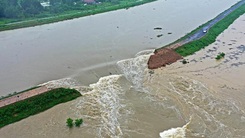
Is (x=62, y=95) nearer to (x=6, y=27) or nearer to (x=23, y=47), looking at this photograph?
(x=23, y=47)

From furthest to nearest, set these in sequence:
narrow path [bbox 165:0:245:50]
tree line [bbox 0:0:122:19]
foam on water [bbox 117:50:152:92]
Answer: tree line [bbox 0:0:122:19] < narrow path [bbox 165:0:245:50] < foam on water [bbox 117:50:152:92]

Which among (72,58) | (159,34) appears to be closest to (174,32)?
(159,34)

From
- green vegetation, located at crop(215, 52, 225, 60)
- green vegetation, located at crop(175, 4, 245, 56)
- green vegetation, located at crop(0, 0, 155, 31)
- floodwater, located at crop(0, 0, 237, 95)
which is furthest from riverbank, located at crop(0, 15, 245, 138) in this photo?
green vegetation, located at crop(0, 0, 155, 31)

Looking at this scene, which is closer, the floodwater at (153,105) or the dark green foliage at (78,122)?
the floodwater at (153,105)

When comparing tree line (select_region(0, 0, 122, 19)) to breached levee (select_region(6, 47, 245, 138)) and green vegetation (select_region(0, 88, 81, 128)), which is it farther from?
green vegetation (select_region(0, 88, 81, 128))

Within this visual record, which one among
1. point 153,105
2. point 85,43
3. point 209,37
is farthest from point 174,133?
point 209,37

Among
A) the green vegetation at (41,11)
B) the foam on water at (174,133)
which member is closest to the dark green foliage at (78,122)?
the foam on water at (174,133)

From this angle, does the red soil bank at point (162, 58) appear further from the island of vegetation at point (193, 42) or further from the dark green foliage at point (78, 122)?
the dark green foliage at point (78, 122)
